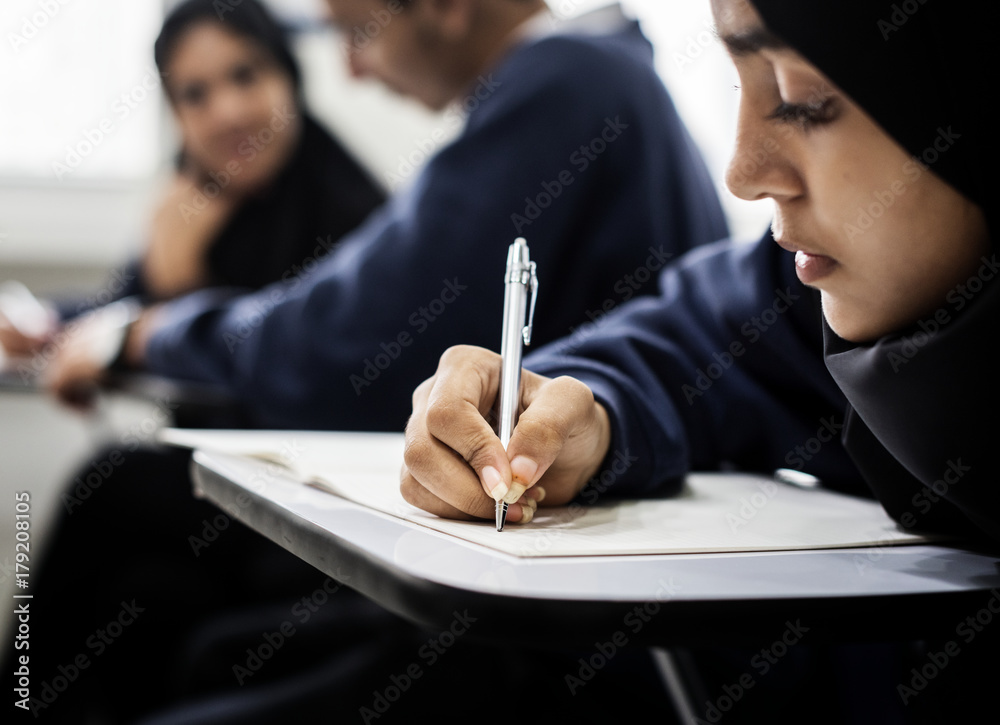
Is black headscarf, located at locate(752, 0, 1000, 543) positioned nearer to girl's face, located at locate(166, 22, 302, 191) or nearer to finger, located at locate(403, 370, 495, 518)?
finger, located at locate(403, 370, 495, 518)

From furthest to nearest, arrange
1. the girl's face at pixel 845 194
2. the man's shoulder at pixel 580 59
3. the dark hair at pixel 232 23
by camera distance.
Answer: the dark hair at pixel 232 23 → the man's shoulder at pixel 580 59 → the girl's face at pixel 845 194

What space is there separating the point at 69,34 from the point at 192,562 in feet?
6.75

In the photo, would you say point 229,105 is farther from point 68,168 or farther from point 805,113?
point 805,113

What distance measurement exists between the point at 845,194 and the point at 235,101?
1.97m

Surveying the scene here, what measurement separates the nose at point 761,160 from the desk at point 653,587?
7.6 inches

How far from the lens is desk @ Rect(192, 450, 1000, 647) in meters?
0.33

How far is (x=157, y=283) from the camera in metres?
2.29

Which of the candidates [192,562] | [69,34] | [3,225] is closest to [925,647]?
[192,562]

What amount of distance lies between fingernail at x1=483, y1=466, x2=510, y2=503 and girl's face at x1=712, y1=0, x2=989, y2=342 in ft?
0.67

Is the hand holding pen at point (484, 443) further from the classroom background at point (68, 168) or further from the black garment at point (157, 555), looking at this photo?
the classroom background at point (68, 168)

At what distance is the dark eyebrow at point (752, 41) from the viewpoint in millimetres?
449

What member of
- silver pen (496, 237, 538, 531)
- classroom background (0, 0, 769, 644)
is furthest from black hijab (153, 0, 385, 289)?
silver pen (496, 237, 538, 531)

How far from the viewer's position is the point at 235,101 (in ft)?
7.07

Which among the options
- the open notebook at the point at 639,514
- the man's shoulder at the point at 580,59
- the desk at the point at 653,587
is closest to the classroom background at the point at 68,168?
the man's shoulder at the point at 580,59
